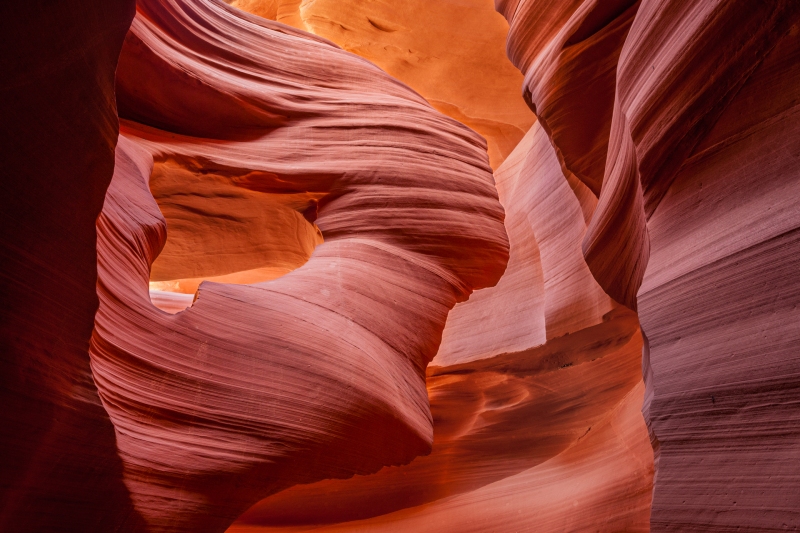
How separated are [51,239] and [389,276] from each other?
1.81 meters

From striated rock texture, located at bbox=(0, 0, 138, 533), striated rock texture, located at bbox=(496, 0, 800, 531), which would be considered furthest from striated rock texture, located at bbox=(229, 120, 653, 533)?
striated rock texture, located at bbox=(0, 0, 138, 533)

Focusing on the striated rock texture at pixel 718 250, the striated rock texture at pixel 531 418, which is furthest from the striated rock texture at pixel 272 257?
the striated rock texture at pixel 718 250

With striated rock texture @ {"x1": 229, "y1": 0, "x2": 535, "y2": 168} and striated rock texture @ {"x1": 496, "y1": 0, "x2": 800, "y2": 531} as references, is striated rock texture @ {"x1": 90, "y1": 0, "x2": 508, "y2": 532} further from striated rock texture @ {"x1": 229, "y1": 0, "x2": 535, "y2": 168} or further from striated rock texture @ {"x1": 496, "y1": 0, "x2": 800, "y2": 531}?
striated rock texture @ {"x1": 229, "y1": 0, "x2": 535, "y2": 168}

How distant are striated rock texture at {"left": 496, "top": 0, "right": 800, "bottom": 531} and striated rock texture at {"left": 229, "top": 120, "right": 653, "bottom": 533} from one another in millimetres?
1281

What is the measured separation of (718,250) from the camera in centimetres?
179

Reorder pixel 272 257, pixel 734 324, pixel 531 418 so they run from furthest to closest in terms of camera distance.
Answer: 1. pixel 531 418
2. pixel 272 257
3. pixel 734 324

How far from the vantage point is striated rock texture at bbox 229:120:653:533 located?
3350mm

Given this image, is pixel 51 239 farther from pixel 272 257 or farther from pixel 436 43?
pixel 436 43

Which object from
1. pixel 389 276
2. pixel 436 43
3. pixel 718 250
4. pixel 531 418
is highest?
pixel 436 43

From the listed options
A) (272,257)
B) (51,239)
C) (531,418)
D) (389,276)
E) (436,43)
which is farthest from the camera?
(436,43)

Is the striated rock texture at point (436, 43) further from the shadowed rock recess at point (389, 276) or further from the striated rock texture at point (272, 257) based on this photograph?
the striated rock texture at point (272, 257)

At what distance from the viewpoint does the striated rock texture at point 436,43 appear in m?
5.02

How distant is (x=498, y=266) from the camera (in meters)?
3.54

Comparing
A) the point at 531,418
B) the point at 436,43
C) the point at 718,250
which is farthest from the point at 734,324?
the point at 436,43
